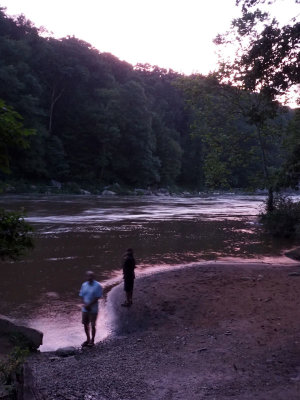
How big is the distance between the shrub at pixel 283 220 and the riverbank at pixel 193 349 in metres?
12.3

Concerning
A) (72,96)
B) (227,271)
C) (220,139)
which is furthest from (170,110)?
(227,271)

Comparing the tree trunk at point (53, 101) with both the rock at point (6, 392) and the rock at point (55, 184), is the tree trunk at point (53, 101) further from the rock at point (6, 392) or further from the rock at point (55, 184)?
the rock at point (6, 392)

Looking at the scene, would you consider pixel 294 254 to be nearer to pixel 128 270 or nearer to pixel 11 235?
pixel 128 270

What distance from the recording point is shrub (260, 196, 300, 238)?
24766 millimetres

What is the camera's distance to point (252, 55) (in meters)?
10.1

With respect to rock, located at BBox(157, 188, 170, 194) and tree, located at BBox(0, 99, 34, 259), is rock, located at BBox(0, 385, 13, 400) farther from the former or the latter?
rock, located at BBox(157, 188, 170, 194)

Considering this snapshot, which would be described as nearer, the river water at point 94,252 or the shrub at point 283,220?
the river water at point 94,252

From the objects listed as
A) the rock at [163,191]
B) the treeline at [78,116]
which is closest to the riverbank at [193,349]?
the treeline at [78,116]

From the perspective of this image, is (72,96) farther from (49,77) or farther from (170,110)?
(170,110)

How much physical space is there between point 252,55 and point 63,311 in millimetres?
8269

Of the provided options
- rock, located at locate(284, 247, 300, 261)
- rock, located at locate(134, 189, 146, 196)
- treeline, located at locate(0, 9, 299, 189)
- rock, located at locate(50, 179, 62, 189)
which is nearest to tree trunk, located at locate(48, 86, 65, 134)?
treeline, located at locate(0, 9, 299, 189)

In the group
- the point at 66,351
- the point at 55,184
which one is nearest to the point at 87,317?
the point at 66,351

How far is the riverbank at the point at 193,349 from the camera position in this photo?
19.6 feet

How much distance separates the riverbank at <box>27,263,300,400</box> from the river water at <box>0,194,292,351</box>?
1266 mm
